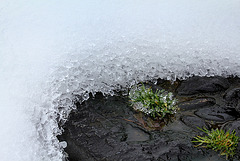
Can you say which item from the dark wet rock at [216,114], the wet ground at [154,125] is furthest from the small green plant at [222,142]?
the dark wet rock at [216,114]

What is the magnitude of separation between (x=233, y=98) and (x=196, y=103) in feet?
2.18

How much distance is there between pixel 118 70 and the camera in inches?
177

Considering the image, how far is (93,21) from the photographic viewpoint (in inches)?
201

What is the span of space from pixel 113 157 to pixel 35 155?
1128 millimetres

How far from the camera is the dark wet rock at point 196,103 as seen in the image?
4.25 m

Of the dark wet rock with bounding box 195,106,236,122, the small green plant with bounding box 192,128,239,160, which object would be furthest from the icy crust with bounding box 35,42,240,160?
the small green plant with bounding box 192,128,239,160

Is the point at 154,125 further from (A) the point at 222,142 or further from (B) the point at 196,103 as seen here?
(A) the point at 222,142

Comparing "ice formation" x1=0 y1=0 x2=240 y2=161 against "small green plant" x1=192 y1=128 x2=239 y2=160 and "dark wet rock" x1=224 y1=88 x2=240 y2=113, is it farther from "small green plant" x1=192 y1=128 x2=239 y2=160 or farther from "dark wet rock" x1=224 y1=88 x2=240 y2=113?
"small green plant" x1=192 y1=128 x2=239 y2=160

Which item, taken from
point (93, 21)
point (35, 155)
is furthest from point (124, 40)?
point (35, 155)

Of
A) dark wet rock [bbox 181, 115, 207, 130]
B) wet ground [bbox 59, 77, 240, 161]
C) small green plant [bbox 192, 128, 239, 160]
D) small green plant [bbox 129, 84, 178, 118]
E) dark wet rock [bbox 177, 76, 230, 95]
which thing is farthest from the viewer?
dark wet rock [bbox 177, 76, 230, 95]

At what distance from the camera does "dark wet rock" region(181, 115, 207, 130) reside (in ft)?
Answer: 13.0

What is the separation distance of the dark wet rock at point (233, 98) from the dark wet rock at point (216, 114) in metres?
0.16

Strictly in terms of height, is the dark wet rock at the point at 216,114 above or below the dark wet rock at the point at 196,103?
below

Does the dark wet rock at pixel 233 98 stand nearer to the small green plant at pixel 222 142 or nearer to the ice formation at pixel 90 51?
the ice formation at pixel 90 51
